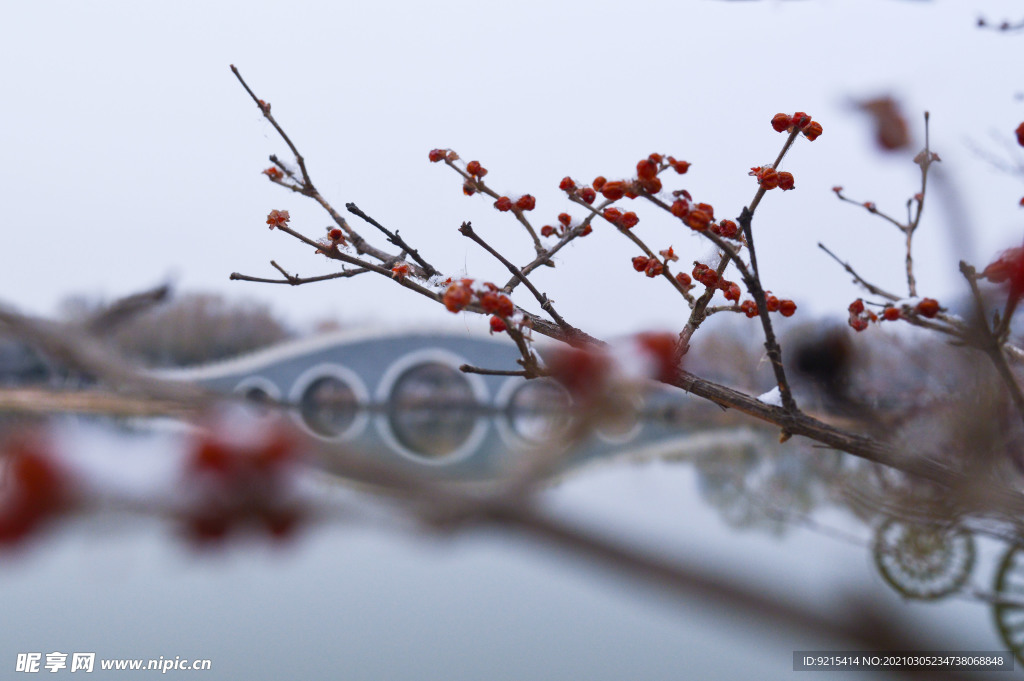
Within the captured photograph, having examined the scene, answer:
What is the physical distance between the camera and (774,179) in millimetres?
1069

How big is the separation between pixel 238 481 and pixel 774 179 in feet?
3.26

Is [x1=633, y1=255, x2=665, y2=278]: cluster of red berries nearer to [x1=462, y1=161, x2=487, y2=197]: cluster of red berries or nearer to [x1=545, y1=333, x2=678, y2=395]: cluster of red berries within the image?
[x1=462, y1=161, x2=487, y2=197]: cluster of red berries

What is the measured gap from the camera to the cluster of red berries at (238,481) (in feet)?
1.03

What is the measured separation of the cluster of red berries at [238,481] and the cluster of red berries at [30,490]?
0.05m

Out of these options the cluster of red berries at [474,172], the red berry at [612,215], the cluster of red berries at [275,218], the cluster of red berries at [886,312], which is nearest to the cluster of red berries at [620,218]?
the red berry at [612,215]

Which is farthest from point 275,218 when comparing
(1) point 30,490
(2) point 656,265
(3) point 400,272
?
(1) point 30,490

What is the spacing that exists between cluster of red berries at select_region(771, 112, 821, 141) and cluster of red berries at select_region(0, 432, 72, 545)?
113 cm

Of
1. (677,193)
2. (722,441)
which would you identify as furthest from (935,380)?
(722,441)

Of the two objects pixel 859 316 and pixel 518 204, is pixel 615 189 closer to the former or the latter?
pixel 518 204

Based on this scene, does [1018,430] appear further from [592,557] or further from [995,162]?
[592,557]

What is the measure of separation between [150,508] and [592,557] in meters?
0.19

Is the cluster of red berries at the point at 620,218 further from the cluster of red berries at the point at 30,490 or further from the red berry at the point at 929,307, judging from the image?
the cluster of red berries at the point at 30,490

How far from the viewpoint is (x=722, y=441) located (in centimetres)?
1175

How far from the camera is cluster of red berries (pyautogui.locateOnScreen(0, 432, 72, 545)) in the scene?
0.29 metres
